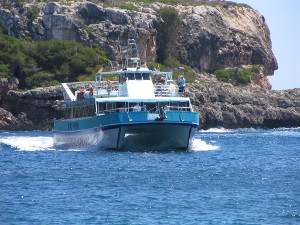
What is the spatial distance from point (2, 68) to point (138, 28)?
23801mm

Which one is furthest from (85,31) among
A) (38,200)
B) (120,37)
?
(38,200)

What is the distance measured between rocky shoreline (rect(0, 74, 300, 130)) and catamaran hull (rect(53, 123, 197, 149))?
103 ft

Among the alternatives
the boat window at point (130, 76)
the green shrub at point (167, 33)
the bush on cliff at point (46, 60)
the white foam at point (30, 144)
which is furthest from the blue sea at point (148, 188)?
the green shrub at point (167, 33)

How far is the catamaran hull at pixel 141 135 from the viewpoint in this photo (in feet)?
147

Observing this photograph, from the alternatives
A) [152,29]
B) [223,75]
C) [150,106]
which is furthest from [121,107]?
[223,75]

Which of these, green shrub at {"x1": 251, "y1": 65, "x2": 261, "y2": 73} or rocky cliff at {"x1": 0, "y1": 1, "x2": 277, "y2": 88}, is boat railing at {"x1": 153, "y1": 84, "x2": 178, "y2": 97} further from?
green shrub at {"x1": 251, "y1": 65, "x2": 261, "y2": 73}

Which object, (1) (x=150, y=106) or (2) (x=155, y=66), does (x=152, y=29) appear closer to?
(2) (x=155, y=66)

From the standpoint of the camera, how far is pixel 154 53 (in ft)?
367

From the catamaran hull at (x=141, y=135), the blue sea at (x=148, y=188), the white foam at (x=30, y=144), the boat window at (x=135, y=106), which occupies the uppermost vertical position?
the boat window at (x=135, y=106)

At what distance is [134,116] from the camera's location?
44125 mm

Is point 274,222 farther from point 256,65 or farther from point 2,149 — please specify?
point 256,65

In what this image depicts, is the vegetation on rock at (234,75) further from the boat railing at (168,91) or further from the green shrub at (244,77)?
the boat railing at (168,91)

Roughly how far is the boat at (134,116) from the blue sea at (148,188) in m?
1.32

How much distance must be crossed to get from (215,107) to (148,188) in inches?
2505
